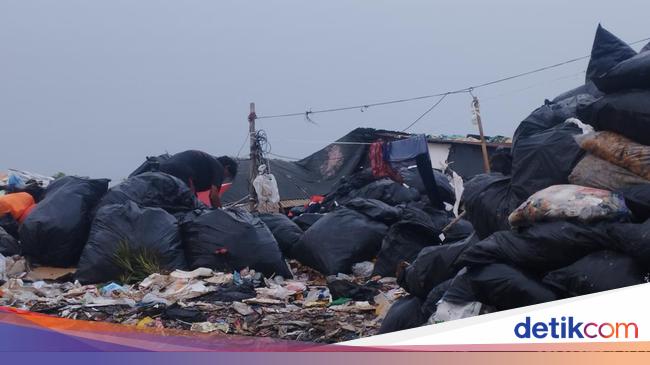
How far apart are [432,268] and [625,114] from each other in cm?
107

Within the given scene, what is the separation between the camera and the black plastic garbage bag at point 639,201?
2.45 metres

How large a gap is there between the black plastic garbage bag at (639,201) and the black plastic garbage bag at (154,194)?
182 inches

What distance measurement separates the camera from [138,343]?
2.22 meters

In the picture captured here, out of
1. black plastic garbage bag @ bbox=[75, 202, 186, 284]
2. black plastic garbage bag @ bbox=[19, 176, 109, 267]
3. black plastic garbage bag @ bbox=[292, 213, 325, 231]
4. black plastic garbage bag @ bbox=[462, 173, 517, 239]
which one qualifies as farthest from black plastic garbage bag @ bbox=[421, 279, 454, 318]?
black plastic garbage bag @ bbox=[292, 213, 325, 231]

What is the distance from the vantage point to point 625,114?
263cm

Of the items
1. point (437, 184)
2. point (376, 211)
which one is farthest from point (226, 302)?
point (437, 184)

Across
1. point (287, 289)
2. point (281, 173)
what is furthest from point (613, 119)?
point (281, 173)

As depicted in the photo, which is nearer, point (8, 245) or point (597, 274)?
point (597, 274)

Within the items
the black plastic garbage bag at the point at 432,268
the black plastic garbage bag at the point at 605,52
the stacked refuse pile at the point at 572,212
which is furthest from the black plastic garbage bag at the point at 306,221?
the black plastic garbage bag at the point at 605,52

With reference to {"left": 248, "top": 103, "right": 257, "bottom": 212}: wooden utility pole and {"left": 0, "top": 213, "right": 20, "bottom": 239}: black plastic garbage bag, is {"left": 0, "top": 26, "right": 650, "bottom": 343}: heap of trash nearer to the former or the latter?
{"left": 0, "top": 213, "right": 20, "bottom": 239}: black plastic garbage bag

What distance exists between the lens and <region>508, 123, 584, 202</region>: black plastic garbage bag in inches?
113

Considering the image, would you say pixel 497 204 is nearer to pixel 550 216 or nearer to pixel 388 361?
pixel 550 216

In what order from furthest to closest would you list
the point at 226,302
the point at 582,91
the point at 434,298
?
1. the point at 226,302
2. the point at 582,91
3. the point at 434,298

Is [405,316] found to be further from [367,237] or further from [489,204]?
[367,237]
